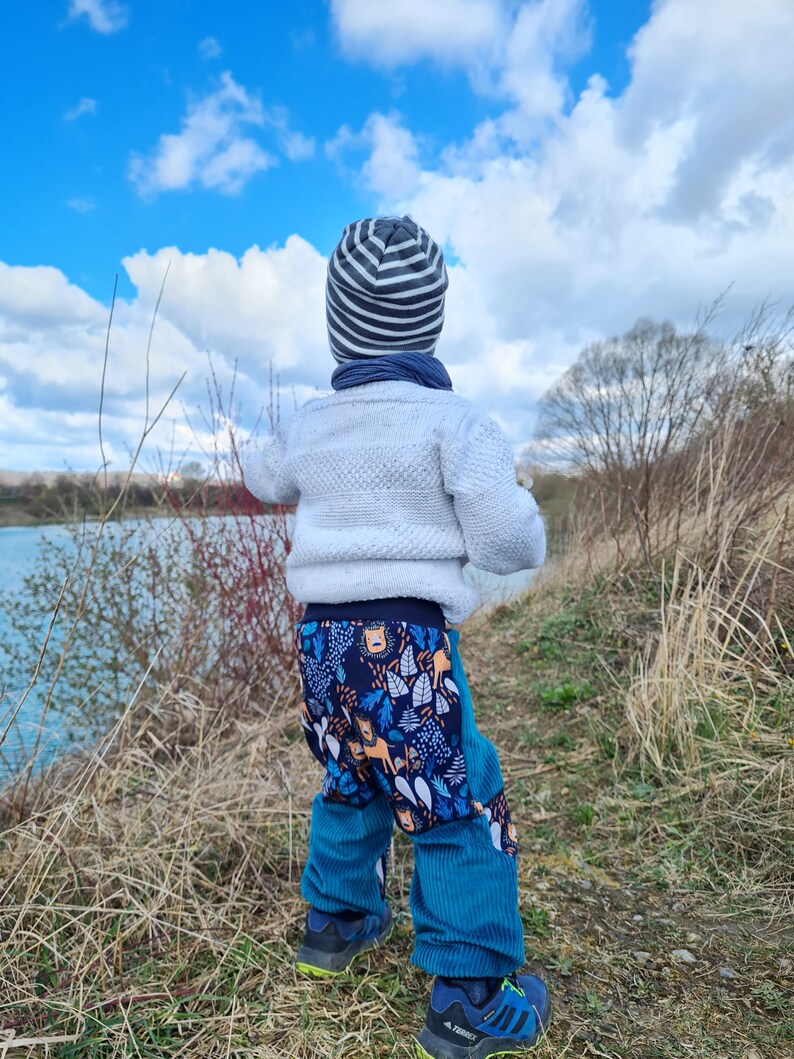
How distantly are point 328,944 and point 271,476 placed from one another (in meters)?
1.12

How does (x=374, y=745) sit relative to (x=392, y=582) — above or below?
below

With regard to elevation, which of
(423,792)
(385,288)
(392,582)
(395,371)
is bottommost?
(423,792)

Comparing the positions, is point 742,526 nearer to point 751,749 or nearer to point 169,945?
point 751,749

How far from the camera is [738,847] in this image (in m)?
2.15

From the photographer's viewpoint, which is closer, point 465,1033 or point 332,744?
point 465,1033

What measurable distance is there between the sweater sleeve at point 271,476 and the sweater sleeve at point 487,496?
45 cm

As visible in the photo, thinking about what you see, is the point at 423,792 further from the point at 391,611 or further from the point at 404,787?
the point at 391,611

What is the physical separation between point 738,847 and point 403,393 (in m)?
1.85

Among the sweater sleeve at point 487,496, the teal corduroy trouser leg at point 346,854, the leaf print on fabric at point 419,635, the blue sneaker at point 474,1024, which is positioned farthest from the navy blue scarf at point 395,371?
the blue sneaker at point 474,1024

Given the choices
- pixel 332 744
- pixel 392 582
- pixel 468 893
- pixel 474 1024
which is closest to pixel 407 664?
pixel 392 582

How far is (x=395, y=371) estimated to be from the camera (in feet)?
4.58

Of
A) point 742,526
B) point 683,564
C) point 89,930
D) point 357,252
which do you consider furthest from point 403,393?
point 683,564

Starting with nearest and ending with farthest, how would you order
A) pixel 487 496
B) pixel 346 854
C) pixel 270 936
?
pixel 487 496
pixel 346 854
pixel 270 936

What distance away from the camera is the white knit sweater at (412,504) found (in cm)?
132
